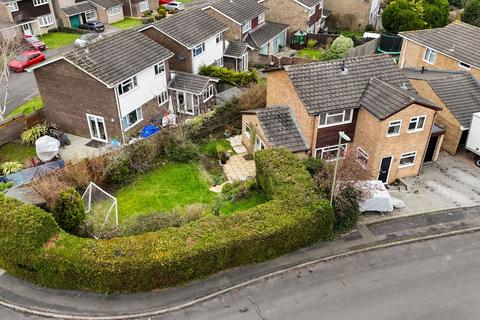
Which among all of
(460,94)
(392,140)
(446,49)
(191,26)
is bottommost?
(392,140)

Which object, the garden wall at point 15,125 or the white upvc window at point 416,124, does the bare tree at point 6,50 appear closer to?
the garden wall at point 15,125

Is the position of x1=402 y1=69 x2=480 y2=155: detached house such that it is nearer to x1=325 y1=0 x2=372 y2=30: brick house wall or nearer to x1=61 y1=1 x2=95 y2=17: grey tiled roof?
x1=325 y1=0 x2=372 y2=30: brick house wall

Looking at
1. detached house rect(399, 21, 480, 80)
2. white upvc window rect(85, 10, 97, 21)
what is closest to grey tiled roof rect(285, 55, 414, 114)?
detached house rect(399, 21, 480, 80)

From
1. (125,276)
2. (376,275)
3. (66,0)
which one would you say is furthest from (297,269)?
(66,0)

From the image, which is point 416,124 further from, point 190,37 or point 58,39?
point 58,39

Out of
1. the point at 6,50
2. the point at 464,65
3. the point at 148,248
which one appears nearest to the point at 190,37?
the point at 6,50

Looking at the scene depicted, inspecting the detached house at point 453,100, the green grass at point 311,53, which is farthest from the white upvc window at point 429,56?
the green grass at point 311,53
